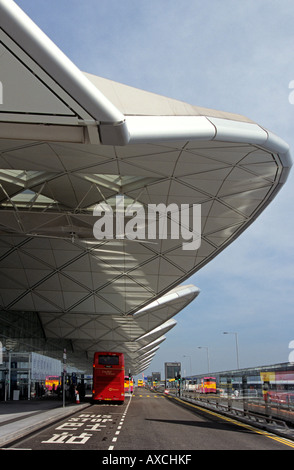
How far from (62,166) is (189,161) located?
502cm

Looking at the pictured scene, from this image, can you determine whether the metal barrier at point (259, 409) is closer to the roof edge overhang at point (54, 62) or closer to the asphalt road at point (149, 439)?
the asphalt road at point (149, 439)

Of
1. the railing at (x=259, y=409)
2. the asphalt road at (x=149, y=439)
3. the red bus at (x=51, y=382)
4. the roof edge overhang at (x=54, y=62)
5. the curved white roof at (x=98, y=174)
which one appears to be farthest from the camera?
the red bus at (x=51, y=382)

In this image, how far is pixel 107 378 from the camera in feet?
116

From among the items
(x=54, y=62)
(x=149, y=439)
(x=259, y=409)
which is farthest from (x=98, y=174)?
(x=259, y=409)

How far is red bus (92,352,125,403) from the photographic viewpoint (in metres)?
35.0

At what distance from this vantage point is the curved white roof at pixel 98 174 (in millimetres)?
11398

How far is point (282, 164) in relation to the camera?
1867cm

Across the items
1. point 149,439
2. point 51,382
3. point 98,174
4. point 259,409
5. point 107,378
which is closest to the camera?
point 149,439

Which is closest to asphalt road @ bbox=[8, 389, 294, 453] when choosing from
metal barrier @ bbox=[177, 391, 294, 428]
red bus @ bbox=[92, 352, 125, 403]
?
metal barrier @ bbox=[177, 391, 294, 428]

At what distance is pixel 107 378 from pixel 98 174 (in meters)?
20.1

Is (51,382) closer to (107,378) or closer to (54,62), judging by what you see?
(107,378)

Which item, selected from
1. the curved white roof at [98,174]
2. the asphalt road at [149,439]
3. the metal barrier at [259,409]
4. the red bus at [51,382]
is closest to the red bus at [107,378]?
the curved white roof at [98,174]

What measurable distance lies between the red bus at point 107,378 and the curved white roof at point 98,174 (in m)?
4.49

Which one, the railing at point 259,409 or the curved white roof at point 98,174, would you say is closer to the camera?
the curved white roof at point 98,174
